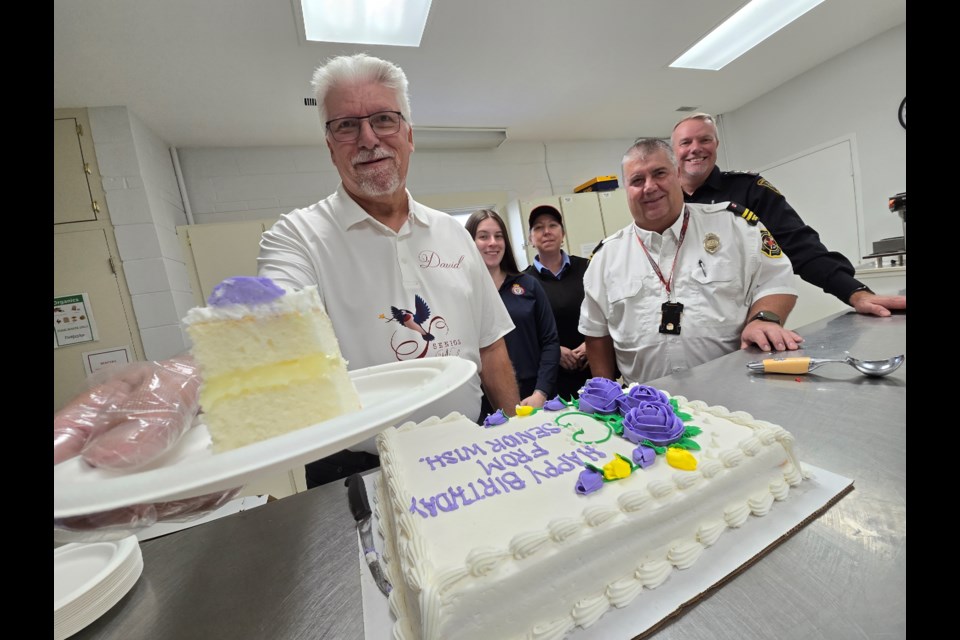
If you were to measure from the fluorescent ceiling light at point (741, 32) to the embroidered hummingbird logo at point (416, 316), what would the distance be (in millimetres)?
3810

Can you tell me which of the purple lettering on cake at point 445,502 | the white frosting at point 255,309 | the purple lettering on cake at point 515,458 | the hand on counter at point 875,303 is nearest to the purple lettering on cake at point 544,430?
the purple lettering on cake at point 515,458

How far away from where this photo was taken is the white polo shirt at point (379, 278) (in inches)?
52.4

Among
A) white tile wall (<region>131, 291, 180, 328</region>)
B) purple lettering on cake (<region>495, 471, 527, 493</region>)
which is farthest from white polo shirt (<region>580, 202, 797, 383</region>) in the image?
white tile wall (<region>131, 291, 180, 328</region>)

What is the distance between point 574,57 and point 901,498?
365 cm

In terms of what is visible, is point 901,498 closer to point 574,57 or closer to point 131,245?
point 574,57

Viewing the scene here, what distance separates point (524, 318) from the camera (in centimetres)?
243

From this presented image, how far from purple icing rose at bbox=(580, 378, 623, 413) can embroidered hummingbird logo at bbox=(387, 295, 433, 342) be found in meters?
0.59

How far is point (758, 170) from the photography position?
18.4 ft

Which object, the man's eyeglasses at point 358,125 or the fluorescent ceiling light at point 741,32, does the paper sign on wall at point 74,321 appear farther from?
the fluorescent ceiling light at point 741,32

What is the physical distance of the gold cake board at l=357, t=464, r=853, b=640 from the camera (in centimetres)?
59

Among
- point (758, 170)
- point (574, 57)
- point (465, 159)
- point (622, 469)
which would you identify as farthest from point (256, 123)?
point (758, 170)

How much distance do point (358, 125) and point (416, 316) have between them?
0.71 m

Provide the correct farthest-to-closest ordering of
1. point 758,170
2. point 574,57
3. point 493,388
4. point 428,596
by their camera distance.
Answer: point 758,170 < point 574,57 < point 493,388 < point 428,596

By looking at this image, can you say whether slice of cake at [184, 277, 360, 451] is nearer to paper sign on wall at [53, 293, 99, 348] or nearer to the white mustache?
the white mustache
